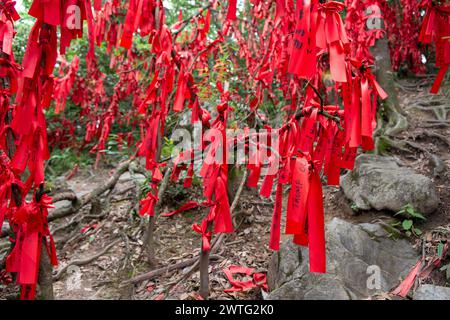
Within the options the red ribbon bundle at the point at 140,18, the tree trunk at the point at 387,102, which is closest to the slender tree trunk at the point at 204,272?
the red ribbon bundle at the point at 140,18

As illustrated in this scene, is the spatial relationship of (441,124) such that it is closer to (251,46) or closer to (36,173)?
(251,46)

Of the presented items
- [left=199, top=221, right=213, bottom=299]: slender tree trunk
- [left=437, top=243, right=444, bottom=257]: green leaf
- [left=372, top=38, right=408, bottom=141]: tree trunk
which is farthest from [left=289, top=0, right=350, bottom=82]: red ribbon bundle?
[left=372, top=38, right=408, bottom=141]: tree trunk

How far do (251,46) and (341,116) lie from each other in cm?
370

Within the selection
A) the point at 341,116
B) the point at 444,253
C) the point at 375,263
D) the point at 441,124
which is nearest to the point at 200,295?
the point at 375,263

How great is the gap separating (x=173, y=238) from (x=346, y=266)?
1.45 m

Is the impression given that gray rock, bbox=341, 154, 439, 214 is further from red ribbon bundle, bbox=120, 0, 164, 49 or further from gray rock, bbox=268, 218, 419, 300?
red ribbon bundle, bbox=120, 0, 164, 49

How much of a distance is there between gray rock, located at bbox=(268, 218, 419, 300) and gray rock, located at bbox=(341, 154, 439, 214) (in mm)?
264

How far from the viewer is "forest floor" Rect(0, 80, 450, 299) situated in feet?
7.04

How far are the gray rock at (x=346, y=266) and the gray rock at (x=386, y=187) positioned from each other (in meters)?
0.26

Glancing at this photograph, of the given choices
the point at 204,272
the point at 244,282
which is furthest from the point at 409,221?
the point at 204,272

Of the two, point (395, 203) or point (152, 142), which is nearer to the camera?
point (152, 142)

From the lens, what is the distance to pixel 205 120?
1.67 metres

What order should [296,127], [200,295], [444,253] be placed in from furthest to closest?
[444,253] < [200,295] < [296,127]

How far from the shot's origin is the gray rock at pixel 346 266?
5.42ft
